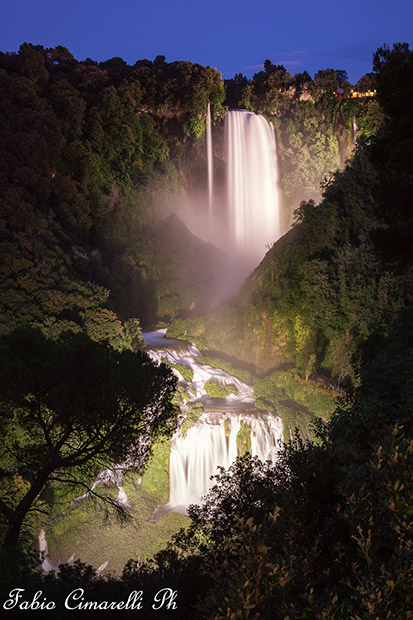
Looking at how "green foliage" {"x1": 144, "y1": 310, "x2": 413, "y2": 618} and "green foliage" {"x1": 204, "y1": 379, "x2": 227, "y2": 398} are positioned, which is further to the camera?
"green foliage" {"x1": 204, "y1": 379, "x2": 227, "y2": 398}

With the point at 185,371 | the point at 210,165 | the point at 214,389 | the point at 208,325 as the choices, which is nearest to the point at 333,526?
the point at 214,389

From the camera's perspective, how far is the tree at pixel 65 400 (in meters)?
6.70

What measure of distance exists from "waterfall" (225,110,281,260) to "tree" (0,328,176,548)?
26.5 meters


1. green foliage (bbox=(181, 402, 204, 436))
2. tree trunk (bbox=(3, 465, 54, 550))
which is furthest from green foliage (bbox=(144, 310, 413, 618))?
green foliage (bbox=(181, 402, 204, 436))

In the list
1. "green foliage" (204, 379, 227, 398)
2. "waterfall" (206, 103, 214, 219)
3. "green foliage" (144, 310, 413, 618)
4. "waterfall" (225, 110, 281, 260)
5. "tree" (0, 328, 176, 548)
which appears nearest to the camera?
"green foliage" (144, 310, 413, 618)

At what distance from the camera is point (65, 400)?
22.3ft

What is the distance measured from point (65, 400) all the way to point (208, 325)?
45.8 feet

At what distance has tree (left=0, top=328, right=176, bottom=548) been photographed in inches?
264

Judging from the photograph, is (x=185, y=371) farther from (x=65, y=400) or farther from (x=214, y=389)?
(x=65, y=400)

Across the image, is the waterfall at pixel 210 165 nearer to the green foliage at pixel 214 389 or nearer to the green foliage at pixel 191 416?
the green foliage at pixel 214 389

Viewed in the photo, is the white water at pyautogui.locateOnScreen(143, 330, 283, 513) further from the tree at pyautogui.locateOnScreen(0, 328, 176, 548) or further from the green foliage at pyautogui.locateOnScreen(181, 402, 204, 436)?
the tree at pyautogui.locateOnScreen(0, 328, 176, 548)

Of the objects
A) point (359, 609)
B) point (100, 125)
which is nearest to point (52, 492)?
point (359, 609)

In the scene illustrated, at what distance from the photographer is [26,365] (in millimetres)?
6805

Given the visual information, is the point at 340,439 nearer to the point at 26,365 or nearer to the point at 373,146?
the point at 26,365
